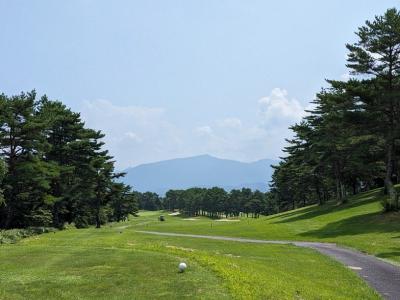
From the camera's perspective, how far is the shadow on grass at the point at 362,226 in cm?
3906

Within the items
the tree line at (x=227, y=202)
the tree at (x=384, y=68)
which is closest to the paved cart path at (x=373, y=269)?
the tree at (x=384, y=68)

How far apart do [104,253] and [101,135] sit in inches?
2274

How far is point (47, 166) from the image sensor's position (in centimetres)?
6119

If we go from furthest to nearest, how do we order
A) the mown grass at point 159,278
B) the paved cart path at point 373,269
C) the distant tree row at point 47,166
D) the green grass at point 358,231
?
the distant tree row at point 47,166 < the green grass at point 358,231 < the paved cart path at point 373,269 < the mown grass at point 159,278

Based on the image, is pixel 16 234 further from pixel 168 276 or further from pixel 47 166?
pixel 168 276

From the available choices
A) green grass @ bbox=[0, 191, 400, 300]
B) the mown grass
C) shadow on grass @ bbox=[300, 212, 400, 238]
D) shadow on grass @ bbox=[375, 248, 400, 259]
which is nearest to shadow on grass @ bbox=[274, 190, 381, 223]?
shadow on grass @ bbox=[300, 212, 400, 238]

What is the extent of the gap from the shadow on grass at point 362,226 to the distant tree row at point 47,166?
29024 millimetres

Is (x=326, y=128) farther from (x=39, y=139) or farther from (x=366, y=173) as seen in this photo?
(x=39, y=139)

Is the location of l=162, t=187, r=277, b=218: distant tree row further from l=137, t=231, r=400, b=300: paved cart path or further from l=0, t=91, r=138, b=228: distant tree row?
l=137, t=231, r=400, b=300: paved cart path

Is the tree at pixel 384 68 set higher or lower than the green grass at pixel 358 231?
higher

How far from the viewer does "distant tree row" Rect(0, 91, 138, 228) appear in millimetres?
56562

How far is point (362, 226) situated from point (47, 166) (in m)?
37.4

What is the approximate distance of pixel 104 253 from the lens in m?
22.9

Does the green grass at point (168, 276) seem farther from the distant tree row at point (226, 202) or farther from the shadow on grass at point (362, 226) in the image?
the distant tree row at point (226, 202)
